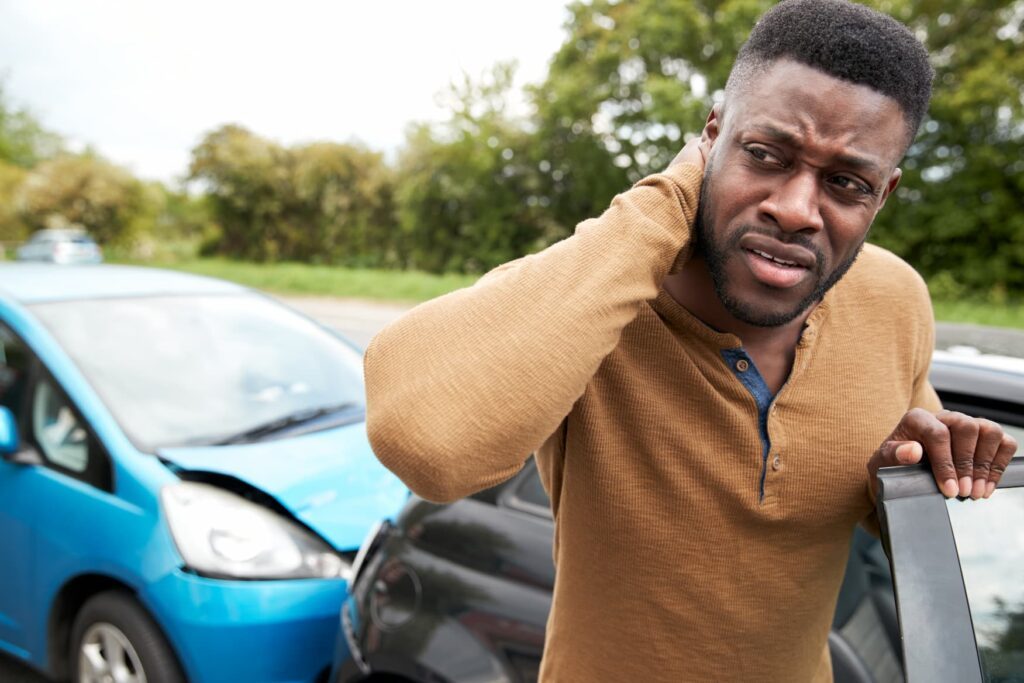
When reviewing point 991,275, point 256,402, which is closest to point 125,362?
point 256,402

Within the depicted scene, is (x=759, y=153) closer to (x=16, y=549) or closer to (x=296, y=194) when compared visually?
(x=16, y=549)

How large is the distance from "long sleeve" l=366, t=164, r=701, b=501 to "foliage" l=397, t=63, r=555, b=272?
23.6 metres

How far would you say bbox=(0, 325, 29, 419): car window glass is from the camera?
300cm

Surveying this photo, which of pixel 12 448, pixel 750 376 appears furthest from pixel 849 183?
pixel 12 448

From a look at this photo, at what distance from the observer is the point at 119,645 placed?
258cm

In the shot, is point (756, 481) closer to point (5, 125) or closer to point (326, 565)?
point (326, 565)

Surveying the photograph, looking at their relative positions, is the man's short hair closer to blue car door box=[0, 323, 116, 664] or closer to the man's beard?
the man's beard

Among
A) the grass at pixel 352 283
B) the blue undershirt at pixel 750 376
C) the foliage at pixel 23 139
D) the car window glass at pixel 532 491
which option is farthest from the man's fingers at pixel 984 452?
the foliage at pixel 23 139

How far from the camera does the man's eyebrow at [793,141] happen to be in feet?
3.86

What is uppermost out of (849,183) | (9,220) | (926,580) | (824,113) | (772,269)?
(824,113)

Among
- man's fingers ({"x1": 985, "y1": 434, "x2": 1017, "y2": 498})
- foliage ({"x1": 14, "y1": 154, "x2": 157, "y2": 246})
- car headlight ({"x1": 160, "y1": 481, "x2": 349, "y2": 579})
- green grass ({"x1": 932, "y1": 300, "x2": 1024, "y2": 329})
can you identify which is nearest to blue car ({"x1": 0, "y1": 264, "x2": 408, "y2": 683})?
car headlight ({"x1": 160, "y1": 481, "x2": 349, "y2": 579})

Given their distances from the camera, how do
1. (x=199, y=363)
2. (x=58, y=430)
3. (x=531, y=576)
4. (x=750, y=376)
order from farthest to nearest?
(x=199, y=363)
(x=58, y=430)
(x=531, y=576)
(x=750, y=376)

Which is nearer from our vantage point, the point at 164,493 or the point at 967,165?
the point at 164,493

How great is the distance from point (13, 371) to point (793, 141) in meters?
3.06
